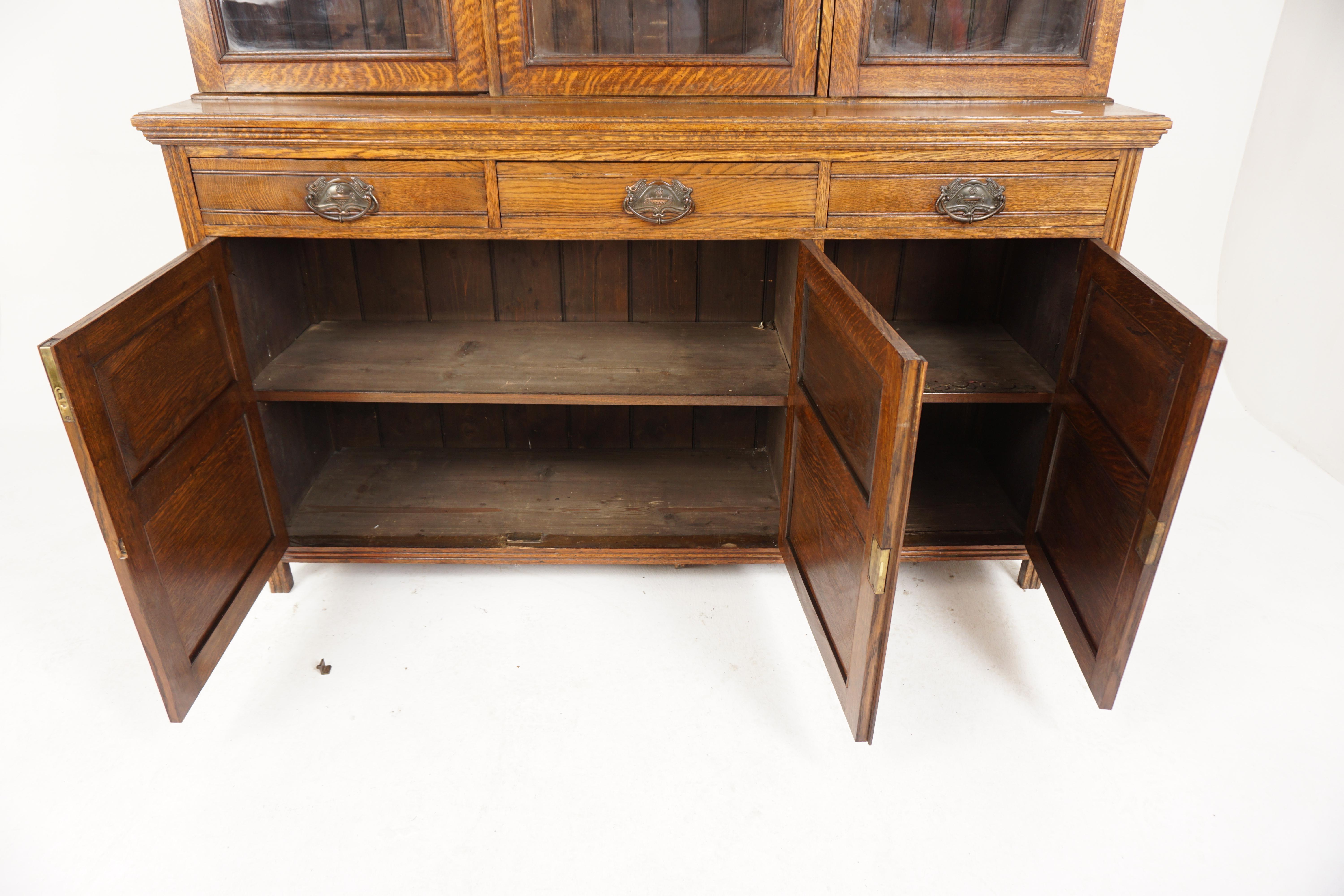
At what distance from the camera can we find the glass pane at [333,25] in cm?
183

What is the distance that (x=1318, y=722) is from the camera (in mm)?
1769

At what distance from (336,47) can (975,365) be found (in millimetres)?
1586

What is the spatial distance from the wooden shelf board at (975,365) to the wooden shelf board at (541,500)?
0.52m

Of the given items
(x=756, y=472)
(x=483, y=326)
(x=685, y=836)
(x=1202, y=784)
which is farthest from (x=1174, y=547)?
(x=483, y=326)

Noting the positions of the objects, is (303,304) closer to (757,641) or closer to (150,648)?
(150,648)

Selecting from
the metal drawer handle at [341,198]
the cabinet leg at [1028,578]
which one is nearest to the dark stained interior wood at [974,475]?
the cabinet leg at [1028,578]

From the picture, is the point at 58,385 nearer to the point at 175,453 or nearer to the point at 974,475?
the point at 175,453

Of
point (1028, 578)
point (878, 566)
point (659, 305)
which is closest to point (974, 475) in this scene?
point (1028, 578)

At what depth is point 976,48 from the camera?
187 centimetres

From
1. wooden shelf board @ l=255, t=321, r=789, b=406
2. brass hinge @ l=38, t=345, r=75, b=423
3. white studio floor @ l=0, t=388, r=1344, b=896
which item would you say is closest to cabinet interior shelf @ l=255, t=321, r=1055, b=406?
wooden shelf board @ l=255, t=321, r=789, b=406

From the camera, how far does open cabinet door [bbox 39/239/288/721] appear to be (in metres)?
1.34

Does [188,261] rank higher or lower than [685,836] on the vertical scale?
higher

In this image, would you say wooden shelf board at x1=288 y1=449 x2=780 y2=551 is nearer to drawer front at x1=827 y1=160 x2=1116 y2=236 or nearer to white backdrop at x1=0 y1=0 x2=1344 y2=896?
white backdrop at x1=0 y1=0 x2=1344 y2=896

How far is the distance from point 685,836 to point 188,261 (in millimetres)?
1394
